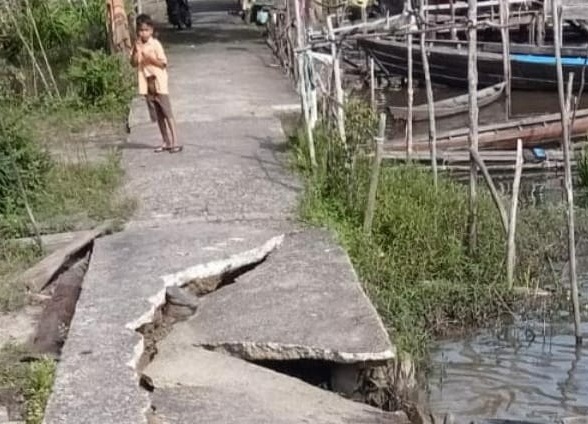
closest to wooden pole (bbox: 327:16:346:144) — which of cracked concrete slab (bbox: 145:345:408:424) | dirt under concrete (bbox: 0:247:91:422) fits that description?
dirt under concrete (bbox: 0:247:91:422)

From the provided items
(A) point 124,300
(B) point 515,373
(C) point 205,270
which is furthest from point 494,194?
(A) point 124,300

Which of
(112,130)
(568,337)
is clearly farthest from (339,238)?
(112,130)

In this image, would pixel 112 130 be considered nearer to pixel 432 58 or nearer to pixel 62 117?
pixel 62 117

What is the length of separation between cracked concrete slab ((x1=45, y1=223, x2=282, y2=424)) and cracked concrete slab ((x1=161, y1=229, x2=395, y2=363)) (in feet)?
0.69

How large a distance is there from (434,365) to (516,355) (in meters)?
0.61

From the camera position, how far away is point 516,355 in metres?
7.41

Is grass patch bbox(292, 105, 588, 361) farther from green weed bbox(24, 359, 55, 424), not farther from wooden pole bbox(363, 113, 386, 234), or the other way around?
green weed bbox(24, 359, 55, 424)

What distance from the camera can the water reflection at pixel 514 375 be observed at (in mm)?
6707

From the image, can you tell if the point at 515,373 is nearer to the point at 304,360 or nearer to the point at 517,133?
the point at 304,360

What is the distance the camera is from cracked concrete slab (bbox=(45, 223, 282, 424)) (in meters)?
5.12

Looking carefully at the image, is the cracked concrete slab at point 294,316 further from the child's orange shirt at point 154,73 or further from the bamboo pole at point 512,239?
the child's orange shirt at point 154,73

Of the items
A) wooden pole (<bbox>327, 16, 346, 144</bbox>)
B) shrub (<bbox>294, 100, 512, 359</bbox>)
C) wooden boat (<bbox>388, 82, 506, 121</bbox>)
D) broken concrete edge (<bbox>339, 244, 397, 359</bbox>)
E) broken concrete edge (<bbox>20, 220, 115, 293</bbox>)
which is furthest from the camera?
wooden boat (<bbox>388, 82, 506, 121</bbox>)

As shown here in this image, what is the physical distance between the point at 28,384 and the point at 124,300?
2.95 ft

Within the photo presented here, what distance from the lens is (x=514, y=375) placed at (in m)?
7.16
